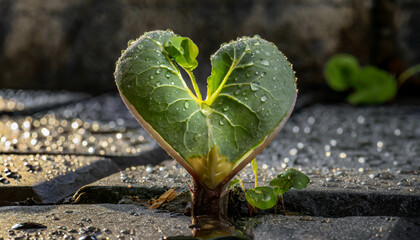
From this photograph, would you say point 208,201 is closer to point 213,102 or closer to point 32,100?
point 213,102

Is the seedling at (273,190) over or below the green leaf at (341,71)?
below

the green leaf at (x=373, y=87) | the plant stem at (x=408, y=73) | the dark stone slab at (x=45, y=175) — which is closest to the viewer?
the dark stone slab at (x=45, y=175)

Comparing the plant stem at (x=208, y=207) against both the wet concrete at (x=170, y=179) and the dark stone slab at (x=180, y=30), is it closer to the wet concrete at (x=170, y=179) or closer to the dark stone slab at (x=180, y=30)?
the wet concrete at (x=170, y=179)

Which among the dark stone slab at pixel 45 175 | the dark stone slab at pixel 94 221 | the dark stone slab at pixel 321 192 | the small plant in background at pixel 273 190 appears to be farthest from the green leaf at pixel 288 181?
the dark stone slab at pixel 45 175

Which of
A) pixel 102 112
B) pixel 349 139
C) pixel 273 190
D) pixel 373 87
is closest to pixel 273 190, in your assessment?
pixel 273 190

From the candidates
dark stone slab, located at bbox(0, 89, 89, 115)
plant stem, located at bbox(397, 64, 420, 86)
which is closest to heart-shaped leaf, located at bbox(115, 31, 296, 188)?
dark stone slab, located at bbox(0, 89, 89, 115)

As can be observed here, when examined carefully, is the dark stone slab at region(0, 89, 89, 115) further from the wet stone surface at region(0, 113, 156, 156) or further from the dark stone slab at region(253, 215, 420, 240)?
the dark stone slab at region(253, 215, 420, 240)

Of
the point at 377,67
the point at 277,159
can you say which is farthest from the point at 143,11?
the point at 277,159
